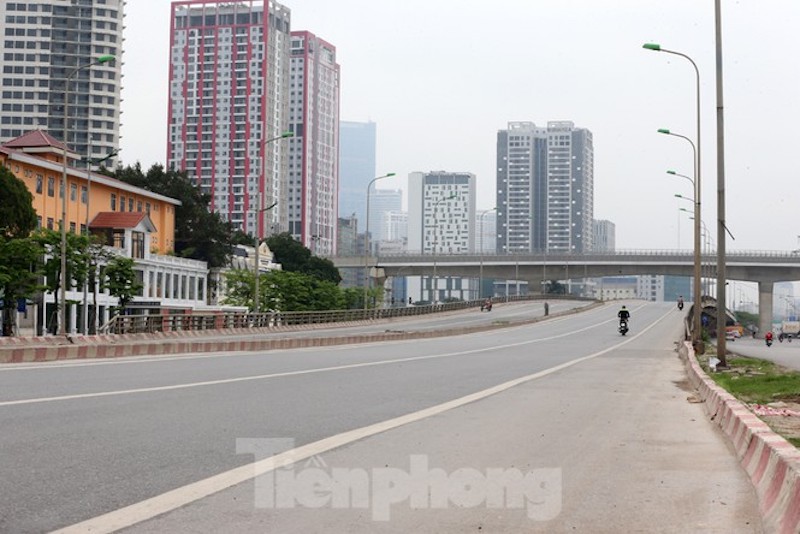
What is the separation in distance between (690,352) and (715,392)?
15.0m

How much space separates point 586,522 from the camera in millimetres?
6141

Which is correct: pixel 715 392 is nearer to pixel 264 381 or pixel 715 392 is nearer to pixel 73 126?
pixel 264 381

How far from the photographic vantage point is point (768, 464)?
24.5 feet

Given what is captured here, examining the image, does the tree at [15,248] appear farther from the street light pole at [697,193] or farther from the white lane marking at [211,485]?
the white lane marking at [211,485]

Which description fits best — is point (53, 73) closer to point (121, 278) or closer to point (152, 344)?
point (121, 278)

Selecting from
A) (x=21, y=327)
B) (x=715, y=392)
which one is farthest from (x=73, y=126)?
(x=715, y=392)

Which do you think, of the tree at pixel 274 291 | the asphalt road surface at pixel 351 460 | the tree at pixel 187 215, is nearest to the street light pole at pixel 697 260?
the asphalt road surface at pixel 351 460

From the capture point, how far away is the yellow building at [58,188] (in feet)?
229

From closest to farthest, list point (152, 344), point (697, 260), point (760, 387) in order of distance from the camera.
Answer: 1. point (760, 387)
2. point (152, 344)
3. point (697, 260)

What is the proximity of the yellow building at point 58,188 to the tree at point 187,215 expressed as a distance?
22.4 ft

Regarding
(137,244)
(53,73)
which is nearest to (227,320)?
(137,244)

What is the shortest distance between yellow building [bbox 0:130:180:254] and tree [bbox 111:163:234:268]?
269 inches

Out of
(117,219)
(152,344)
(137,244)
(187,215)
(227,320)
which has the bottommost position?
(227,320)

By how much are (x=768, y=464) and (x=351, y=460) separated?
336 centimetres
